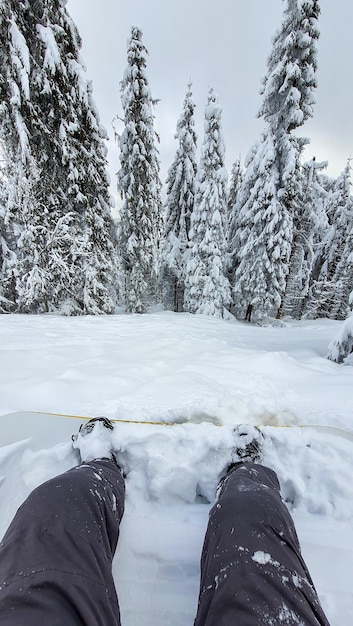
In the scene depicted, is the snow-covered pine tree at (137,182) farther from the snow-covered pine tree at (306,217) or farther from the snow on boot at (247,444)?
the snow on boot at (247,444)

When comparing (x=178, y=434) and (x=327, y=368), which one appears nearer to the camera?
(x=178, y=434)

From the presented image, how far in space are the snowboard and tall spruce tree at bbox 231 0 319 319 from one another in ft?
37.7

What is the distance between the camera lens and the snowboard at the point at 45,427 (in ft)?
7.52

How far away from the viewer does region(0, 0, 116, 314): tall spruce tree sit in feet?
24.4

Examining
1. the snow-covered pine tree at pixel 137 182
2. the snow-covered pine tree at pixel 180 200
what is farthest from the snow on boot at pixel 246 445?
the snow-covered pine tree at pixel 180 200

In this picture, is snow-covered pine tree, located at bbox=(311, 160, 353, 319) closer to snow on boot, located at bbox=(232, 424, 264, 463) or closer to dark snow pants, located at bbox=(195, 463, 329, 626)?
snow on boot, located at bbox=(232, 424, 264, 463)

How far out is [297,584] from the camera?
Answer: 1.11 m

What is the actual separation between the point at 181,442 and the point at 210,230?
524 inches

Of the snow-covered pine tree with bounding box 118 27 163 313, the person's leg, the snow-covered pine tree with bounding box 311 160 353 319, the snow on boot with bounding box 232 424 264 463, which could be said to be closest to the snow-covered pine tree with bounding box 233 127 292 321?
the snow-covered pine tree with bounding box 118 27 163 313

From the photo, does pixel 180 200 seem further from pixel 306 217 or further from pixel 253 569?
pixel 253 569

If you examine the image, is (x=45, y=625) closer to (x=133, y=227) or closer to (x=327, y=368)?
(x=327, y=368)

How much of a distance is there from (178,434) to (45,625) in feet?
4.73

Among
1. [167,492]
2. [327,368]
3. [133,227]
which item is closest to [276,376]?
[327,368]

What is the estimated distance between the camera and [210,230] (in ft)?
46.3
